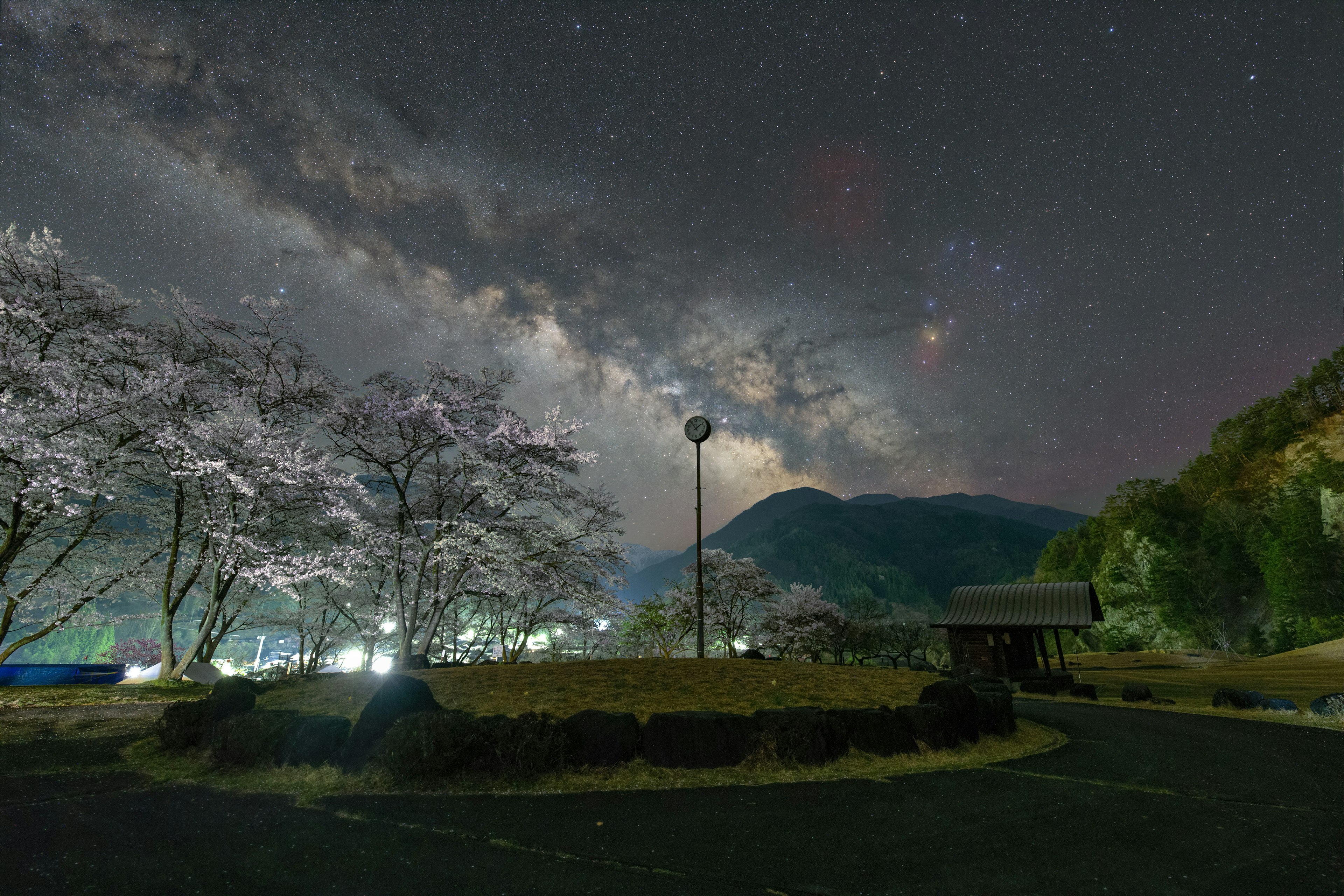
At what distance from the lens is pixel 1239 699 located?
15.4m

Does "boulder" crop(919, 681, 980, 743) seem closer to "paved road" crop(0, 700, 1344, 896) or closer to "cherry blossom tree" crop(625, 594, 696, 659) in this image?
"paved road" crop(0, 700, 1344, 896)

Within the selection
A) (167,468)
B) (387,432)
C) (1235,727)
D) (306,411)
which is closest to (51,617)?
(167,468)

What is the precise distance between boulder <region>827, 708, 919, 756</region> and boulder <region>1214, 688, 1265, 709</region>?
14.7 metres

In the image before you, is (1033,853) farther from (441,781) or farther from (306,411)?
(306,411)

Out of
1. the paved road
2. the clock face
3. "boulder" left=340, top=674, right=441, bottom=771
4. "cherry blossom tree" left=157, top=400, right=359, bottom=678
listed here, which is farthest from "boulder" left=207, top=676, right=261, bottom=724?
the clock face

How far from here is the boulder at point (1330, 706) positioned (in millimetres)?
12773

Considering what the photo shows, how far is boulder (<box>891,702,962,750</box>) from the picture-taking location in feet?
28.6

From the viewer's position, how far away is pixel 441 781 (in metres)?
6.65

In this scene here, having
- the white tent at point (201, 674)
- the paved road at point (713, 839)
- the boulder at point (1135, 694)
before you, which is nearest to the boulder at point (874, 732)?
the paved road at point (713, 839)

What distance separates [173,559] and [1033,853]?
2468 cm

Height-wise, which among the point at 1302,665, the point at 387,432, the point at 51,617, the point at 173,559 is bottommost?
the point at 1302,665

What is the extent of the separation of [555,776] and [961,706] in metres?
7.23

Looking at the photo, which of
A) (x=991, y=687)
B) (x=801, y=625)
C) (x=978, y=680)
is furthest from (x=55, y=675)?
(x=801, y=625)

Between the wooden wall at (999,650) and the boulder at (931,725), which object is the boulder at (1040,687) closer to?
the wooden wall at (999,650)
